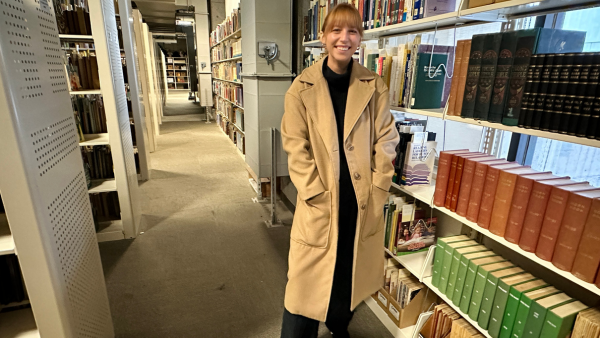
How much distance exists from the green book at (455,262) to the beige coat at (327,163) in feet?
1.29

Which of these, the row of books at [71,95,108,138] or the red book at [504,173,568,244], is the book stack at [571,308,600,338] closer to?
the red book at [504,173,568,244]

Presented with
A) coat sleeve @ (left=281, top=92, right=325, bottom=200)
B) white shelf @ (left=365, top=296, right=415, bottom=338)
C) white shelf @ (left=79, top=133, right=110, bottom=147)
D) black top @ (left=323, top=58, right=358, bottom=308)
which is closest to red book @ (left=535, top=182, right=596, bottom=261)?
black top @ (left=323, top=58, right=358, bottom=308)

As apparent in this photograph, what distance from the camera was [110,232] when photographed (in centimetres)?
287

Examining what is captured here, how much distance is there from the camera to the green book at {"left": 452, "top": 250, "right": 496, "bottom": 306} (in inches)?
57.1

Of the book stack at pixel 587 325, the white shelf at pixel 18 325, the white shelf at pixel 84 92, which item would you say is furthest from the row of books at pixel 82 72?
the book stack at pixel 587 325

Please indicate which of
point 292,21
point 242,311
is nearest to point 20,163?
point 242,311

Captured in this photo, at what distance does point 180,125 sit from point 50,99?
316 inches

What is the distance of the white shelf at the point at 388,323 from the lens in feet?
5.94

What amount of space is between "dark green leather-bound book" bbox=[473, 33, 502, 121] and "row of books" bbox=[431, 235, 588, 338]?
0.64 m

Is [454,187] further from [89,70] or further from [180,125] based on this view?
[180,125]

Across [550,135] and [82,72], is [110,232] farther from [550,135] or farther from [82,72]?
[550,135]

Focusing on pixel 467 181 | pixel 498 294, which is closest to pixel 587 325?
pixel 498 294

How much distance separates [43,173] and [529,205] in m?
1.75

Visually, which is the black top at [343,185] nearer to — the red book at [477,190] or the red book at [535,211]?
the red book at [477,190]
